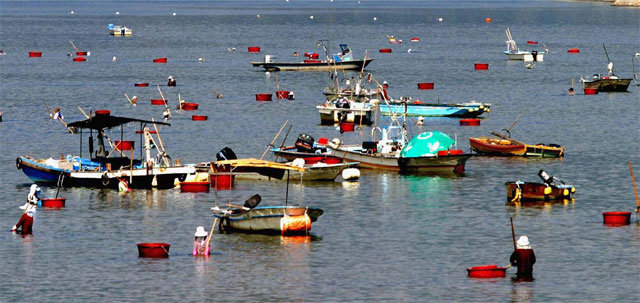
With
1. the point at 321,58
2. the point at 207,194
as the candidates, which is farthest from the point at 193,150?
the point at 321,58

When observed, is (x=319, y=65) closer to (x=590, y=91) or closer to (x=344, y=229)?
(x=590, y=91)

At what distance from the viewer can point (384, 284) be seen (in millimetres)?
51062

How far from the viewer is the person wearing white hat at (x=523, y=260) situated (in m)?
49.9

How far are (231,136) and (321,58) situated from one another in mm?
94594

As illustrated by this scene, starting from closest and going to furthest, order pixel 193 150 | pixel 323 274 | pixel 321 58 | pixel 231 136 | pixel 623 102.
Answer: pixel 323 274 → pixel 193 150 → pixel 231 136 → pixel 623 102 → pixel 321 58

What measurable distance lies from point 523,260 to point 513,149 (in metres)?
36.3

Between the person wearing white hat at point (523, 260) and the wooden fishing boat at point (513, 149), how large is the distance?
35664 mm

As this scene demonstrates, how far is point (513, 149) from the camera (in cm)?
8612

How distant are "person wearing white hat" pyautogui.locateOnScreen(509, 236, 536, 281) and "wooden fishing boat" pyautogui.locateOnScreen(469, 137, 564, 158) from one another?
35.7 metres

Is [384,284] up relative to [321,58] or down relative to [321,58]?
down

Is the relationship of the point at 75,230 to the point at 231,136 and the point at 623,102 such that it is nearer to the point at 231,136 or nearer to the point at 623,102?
the point at 231,136

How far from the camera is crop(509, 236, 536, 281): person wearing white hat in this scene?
49938mm

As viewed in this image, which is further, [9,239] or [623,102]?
[623,102]

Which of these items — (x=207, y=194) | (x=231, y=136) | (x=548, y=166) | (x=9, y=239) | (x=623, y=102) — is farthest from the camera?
(x=623, y=102)
